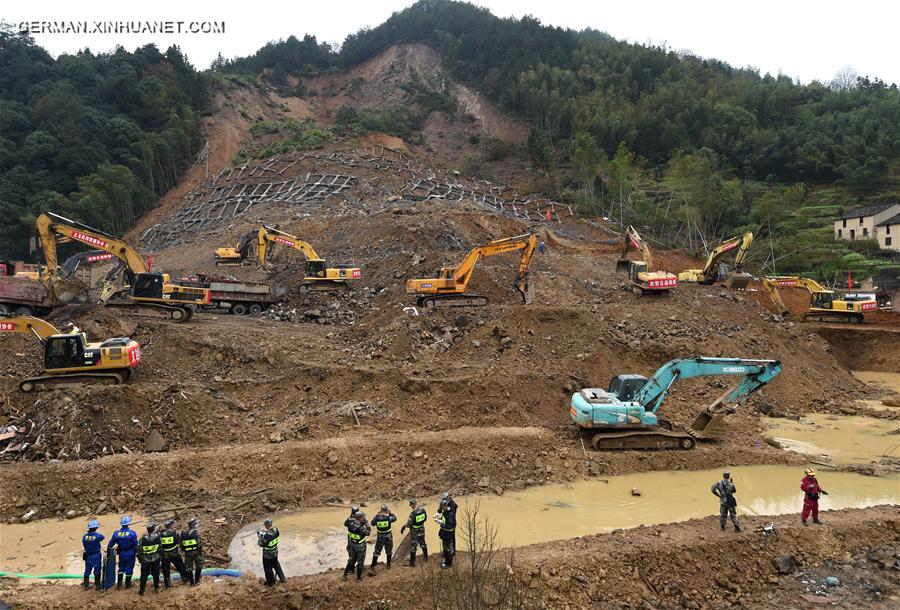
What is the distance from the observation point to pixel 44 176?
47.5 m

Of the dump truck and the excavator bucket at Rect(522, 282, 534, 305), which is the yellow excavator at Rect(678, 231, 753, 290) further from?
the dump truck

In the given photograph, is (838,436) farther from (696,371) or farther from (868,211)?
(868,211)

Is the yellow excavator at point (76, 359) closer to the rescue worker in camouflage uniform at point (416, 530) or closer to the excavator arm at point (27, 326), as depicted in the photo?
the excavator arm at point (27, 326)

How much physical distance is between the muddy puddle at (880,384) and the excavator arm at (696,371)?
7.62 m

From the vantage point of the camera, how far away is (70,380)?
1425 cm

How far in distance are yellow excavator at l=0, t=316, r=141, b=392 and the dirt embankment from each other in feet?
23.9

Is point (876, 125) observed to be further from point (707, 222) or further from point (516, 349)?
point (516, 349)

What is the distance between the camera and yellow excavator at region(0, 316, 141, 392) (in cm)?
1415

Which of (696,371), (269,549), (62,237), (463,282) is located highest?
(62,237)

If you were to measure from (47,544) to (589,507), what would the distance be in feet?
32.0

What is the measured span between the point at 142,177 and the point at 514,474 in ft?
169

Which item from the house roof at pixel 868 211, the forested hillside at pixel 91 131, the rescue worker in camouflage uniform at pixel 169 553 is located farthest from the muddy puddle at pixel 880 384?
the forested hillside at pixel 91 131

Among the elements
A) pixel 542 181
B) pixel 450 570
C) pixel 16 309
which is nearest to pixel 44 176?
pixel 16 309

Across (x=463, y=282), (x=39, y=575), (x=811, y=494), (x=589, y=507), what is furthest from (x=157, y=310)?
(x=811, y=494)
